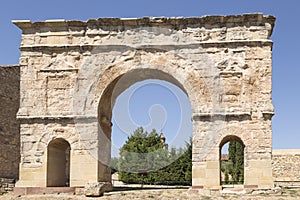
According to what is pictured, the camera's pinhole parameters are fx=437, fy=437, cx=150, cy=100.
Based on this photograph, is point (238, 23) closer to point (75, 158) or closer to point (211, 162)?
point (211, 162)

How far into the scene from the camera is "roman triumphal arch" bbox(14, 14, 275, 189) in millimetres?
13008

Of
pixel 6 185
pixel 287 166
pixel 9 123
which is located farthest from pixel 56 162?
pixel 287 166

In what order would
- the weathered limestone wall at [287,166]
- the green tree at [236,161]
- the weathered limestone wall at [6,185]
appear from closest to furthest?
the weathered limestone wall at [6,185] < the weathered limestone wall at [287,166] < the green tree at [236,161]

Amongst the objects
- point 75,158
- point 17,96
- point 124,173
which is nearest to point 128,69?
point 75,158

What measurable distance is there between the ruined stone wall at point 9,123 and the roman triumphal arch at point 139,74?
8.32ft

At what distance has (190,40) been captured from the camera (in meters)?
13.5

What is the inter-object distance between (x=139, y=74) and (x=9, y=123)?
5.64 m

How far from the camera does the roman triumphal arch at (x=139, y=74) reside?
13008mm

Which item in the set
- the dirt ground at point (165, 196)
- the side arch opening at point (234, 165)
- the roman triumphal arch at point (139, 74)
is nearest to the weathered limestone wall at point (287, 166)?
the side arch opening at point (234, 165)

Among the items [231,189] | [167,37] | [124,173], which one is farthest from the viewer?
[124,173]

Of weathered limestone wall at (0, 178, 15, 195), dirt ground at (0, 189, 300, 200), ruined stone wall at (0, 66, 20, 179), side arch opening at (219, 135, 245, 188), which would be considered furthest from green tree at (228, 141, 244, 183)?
weathered limestone wall at (0, 178, 15, 195)

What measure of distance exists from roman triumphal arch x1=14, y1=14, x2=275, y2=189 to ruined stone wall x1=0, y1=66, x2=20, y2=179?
254cm

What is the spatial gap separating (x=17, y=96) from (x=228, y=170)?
15265 mm

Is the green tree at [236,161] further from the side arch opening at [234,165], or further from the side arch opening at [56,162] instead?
the side arch opening at [56,162]
